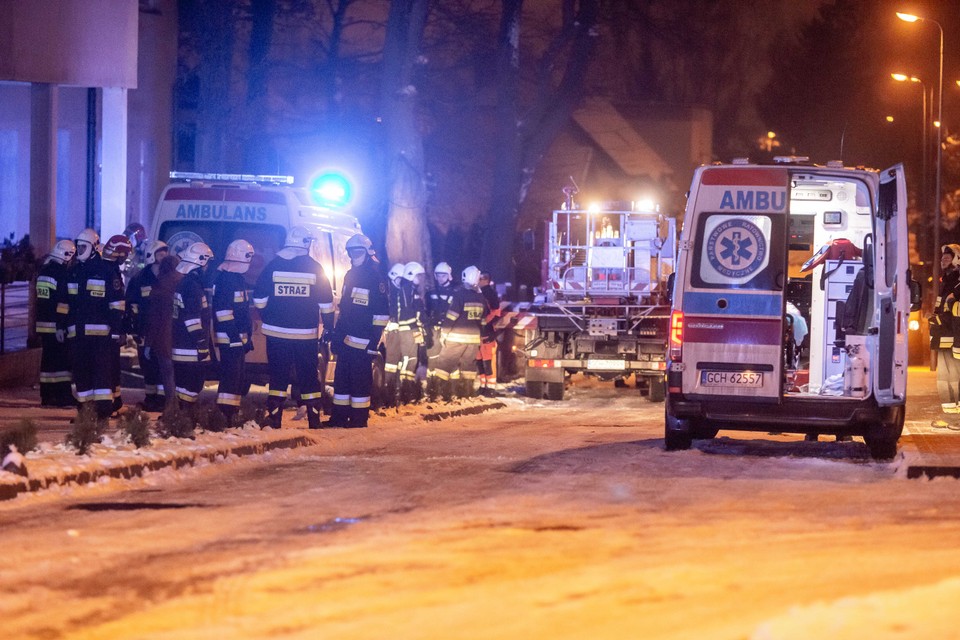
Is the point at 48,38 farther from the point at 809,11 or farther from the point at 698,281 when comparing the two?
the point at 809,11

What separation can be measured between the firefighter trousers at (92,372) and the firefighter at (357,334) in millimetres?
2231

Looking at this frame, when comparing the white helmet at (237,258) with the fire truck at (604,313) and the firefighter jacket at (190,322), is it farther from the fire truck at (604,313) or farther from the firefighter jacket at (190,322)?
the fire truck at (604,313)

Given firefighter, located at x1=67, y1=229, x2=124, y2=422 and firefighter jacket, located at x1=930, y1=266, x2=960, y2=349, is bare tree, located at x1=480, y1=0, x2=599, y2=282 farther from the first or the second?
firefighter, located at x1=67, y1=229, x2=124, y2=422

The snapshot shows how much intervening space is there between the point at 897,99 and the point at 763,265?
3868cm

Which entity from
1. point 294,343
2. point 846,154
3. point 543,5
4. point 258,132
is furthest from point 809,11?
point 294,343

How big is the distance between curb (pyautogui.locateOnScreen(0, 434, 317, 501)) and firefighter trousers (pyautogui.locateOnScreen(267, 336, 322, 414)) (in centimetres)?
79

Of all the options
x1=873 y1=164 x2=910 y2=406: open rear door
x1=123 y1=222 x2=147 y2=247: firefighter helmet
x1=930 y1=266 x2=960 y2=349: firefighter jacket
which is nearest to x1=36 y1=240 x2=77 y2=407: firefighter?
x1=123 y1=222 x2=147 y2=247: firefighter helmet

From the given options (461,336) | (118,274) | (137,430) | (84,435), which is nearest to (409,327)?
(461,336)

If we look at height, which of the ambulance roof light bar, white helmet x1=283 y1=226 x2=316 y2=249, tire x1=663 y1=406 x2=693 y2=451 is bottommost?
tire x1=663 y1=406 x2=693 y2=451

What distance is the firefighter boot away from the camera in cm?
1391

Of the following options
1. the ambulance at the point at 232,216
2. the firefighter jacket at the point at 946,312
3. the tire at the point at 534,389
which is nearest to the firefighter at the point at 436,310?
the tire at the point at 534,389

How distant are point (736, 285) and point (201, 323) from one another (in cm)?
515

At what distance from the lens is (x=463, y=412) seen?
1775 cm

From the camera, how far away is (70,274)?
14.2 m
